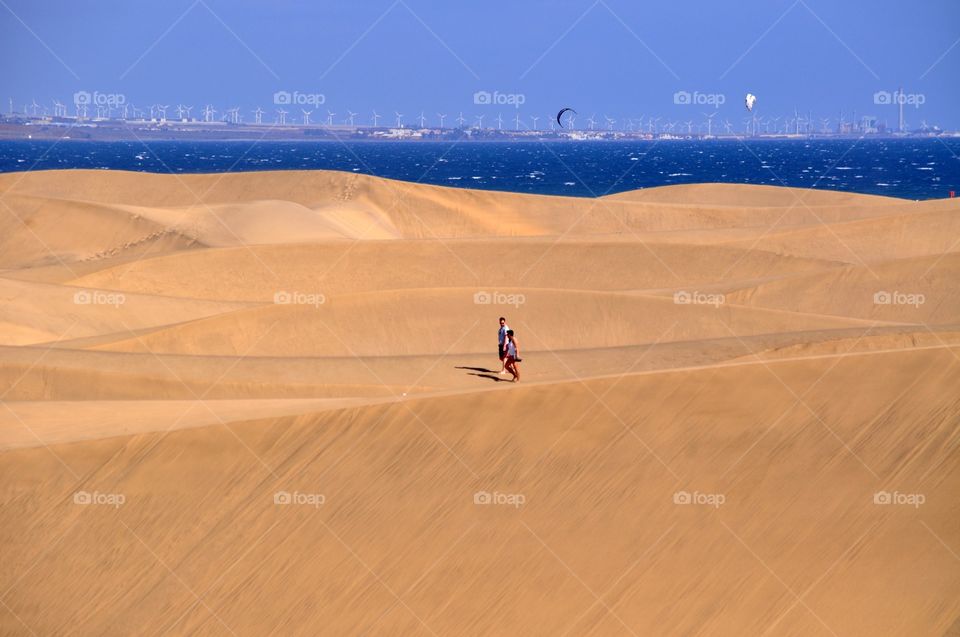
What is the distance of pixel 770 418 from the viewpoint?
13945 mm

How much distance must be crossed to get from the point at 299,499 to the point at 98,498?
2186 millimetres

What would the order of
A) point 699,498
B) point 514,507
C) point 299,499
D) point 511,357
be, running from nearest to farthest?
point 699,498 < point 514,507 < point 299,499 < point 511,357

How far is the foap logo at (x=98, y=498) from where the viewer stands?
1385cm

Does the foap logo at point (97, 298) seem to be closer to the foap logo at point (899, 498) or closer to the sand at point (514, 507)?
the sand at point (514, 507)

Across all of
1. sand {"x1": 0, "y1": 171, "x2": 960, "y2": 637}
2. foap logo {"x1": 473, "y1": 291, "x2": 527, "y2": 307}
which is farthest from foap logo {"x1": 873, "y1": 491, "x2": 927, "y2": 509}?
foap logo {"x1": 473, "y1": 291, "x2": 527, "y2": 307}

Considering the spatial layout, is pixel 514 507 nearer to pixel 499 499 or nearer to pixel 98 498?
pixel 499 499

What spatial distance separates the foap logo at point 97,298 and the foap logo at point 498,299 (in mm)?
8270

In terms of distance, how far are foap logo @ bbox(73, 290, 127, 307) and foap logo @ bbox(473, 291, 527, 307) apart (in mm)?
8270

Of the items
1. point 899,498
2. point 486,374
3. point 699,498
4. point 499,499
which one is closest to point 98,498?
point 499,499

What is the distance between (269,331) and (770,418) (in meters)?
13.4

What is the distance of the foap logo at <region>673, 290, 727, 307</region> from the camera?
27094 millimetres

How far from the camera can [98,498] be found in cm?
1392

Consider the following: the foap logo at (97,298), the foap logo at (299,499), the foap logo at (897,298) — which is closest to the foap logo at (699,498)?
the foap logo at (299,499)

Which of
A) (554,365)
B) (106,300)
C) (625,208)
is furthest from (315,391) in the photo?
(625,208)
